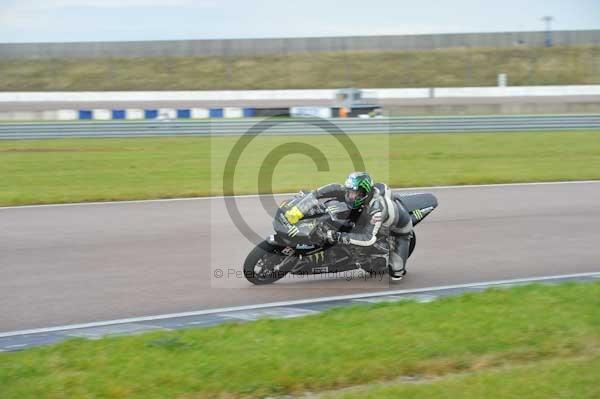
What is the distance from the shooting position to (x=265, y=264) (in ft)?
30.1

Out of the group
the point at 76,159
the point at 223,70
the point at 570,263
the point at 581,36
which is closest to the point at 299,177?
the point at 76,159

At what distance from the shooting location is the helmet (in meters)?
8.85

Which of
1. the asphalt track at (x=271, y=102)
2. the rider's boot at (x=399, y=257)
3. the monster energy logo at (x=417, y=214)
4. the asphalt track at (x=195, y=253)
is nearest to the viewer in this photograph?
the asphalt track at (x=195, y=253)

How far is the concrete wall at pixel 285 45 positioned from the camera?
218ft

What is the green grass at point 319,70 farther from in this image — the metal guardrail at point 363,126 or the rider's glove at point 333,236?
the rider's glove at point 333,236

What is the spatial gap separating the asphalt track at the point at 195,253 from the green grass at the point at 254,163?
2.33 meters

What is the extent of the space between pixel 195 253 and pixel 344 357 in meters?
5.19

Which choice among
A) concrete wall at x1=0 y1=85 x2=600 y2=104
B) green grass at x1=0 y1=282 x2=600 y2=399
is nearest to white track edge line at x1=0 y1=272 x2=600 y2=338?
green grass at x1=0 y1=282 x2=600 y2=399

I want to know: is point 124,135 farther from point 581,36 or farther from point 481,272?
point 581,36

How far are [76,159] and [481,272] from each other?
16217 mm

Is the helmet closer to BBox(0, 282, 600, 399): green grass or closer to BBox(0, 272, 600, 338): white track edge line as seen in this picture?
BBox(0, 272, 600, 338): white track edge line

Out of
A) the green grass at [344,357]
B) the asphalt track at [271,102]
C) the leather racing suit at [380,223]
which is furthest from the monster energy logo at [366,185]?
the asphalt track at [271,102]

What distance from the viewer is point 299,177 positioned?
65.7 feet

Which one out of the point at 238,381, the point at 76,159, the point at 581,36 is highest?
the point at 581,36
